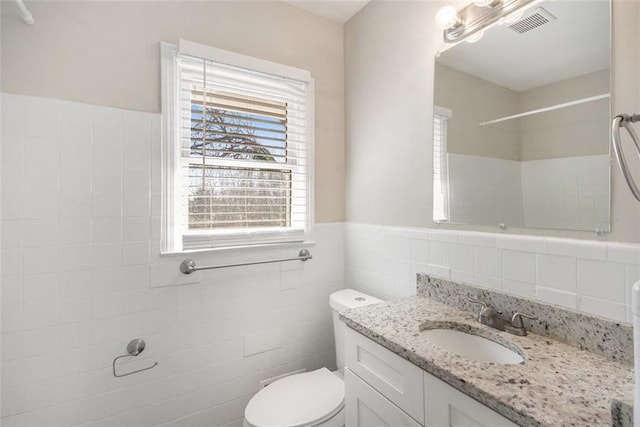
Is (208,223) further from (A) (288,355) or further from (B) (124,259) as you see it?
(A) (288,355)

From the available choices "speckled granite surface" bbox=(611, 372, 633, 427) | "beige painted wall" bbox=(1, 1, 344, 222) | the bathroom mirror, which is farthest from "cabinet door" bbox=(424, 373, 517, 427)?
"beige painted wall" bbox=(1, 1, 344, 222)

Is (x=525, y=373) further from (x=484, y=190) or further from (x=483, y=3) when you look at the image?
(x=483, y=3)

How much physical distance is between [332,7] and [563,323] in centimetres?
199

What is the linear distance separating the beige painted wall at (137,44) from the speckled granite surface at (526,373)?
3.32 feet

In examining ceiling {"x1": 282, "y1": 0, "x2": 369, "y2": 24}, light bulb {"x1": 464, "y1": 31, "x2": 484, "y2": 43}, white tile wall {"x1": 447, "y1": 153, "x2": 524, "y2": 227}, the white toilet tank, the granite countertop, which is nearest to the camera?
the granite countertop

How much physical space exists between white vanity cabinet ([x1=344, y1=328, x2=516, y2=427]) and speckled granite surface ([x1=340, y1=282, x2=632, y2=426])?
0.03 meters

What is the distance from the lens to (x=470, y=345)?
1102 millimetres

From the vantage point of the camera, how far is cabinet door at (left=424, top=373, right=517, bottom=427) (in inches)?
27.7

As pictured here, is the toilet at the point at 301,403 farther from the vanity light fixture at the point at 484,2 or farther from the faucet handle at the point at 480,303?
the vanity light fixture at the point at 484,2

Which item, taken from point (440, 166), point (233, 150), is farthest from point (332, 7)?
point (440, 166)

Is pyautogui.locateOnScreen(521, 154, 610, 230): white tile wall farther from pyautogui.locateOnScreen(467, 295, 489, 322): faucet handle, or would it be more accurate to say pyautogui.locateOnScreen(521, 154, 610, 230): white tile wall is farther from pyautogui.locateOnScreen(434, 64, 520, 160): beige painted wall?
pyautogui.locateOnScreen(467, 295, 489, 322): faucet handle

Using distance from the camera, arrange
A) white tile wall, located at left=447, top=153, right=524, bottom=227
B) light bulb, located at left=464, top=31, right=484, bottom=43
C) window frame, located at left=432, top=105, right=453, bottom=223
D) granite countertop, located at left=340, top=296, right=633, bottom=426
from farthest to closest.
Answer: window frame, located at left=432, top=105, right=453, bottom=223, light bulb, located at left=464, top=31, right=484, bottom=43, white tile wall, located at left=447, top=153, right=524, bottom=227, granite countertop, located at left=340, top=296, right=633, bottom=426

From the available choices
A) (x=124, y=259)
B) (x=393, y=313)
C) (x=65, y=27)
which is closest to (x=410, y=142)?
(x=393, y=313)

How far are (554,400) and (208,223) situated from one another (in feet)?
4.86
